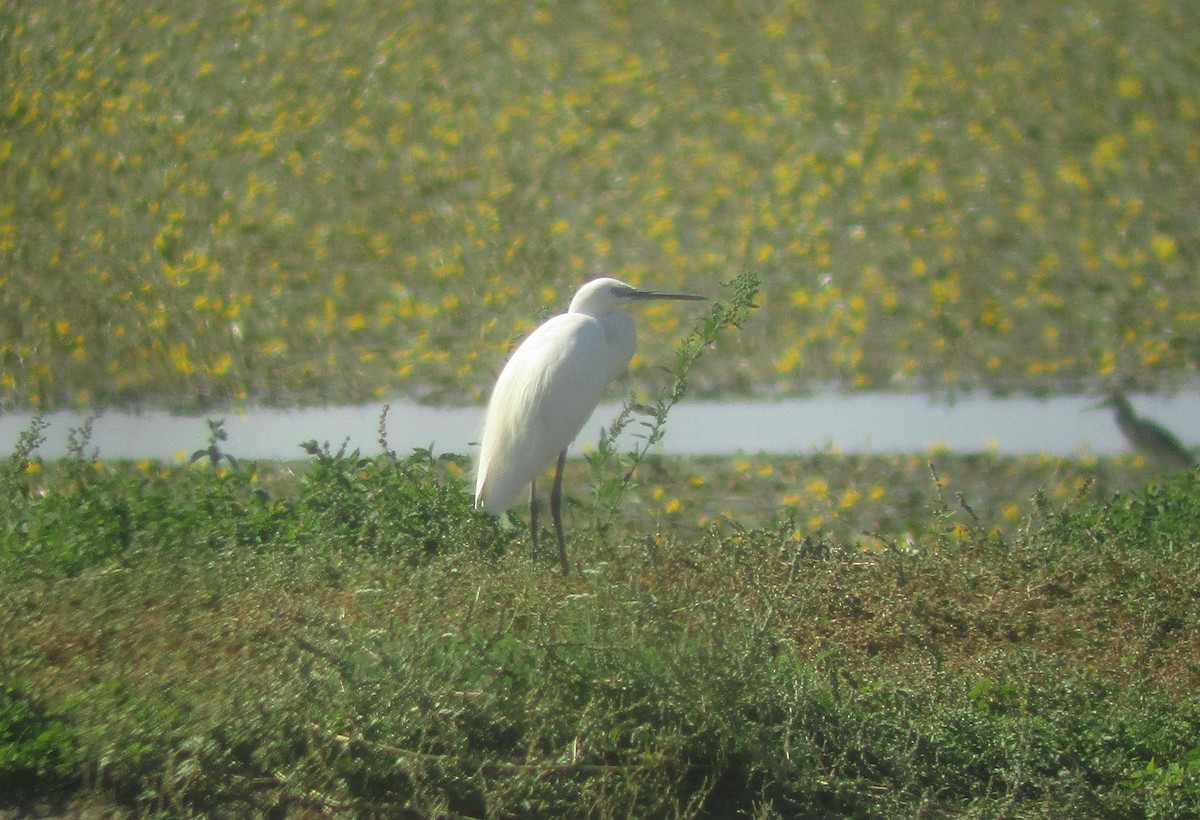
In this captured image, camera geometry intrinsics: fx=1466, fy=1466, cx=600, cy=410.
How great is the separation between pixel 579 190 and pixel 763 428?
2.18 m

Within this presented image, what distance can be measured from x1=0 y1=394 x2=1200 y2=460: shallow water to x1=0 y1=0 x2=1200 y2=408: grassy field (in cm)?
19

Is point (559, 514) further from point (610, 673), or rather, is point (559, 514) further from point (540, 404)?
point (610, 673)

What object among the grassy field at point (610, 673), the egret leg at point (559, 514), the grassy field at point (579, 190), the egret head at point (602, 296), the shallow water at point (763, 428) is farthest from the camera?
the grassy field at point (579, 190)

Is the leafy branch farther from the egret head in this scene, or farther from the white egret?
the egret head

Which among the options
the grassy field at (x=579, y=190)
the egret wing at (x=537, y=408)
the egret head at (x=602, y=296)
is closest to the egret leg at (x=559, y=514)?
the egret wing at (x=537, y=408)

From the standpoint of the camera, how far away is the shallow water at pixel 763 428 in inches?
194

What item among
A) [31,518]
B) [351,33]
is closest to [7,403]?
[31,518]

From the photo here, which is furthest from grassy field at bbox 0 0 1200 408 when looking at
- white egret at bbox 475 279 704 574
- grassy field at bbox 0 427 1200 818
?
grassy field at bbox 0 427 1200 818

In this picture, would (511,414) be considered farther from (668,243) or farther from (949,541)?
(668,243)

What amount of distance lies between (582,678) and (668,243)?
4.09 meters

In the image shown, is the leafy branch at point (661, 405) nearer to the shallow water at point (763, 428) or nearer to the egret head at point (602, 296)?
the egret head at point (602, 296)

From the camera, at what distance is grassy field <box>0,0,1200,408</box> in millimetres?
5848

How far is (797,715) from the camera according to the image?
253 cm

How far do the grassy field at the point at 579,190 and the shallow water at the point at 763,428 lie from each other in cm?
19
